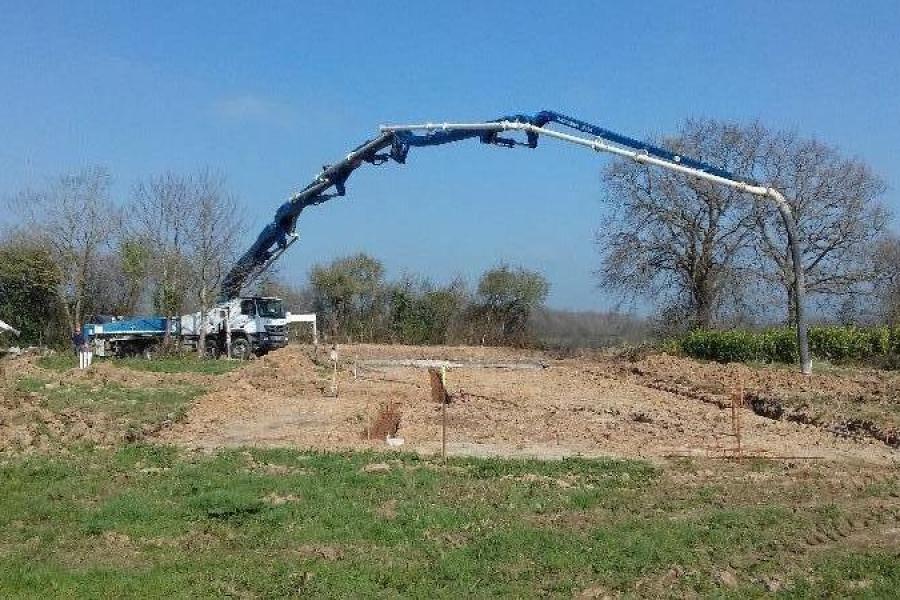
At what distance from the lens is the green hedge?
28.6 m

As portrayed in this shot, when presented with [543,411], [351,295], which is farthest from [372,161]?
[351,295]

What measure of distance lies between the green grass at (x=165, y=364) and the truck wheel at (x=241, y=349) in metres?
1.93

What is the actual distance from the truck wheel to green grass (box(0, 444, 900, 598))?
22.1m

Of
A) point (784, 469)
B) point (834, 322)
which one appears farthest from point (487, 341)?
point (784, 469)

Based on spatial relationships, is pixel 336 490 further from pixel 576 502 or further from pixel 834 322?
pixel 834 322

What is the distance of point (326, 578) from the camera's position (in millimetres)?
7129

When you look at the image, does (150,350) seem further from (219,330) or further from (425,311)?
(425,311)

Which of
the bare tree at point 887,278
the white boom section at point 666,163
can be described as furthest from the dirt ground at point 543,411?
the bare tree at point 887,278

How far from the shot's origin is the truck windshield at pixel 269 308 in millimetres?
34188

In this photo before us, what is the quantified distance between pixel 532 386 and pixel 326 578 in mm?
18150

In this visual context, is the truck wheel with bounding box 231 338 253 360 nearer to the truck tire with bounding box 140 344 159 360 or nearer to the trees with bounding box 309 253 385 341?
the truck tire with bounding box 140 344 159 360

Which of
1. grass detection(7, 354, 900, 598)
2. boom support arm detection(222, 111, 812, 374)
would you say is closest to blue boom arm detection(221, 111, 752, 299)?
boom support arm detection(222, 111, 812, 374)

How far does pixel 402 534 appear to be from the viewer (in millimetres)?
8430

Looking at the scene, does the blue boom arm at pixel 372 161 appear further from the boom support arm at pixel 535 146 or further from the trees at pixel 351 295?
the trees at pixel 351 295
